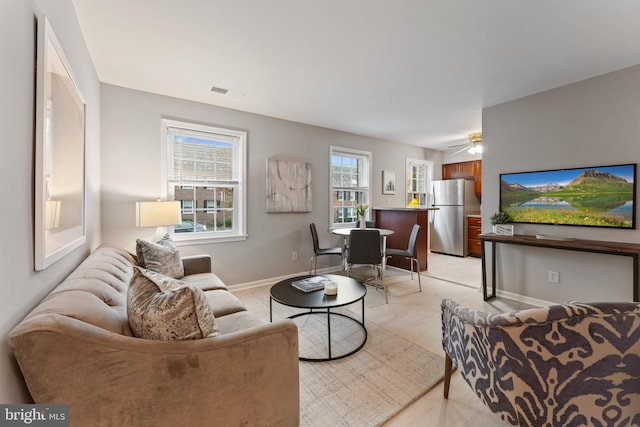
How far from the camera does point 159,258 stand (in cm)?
252

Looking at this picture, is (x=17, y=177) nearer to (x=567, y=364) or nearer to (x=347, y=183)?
(x=567, y=364)

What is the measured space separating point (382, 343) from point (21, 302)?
224 centimetres

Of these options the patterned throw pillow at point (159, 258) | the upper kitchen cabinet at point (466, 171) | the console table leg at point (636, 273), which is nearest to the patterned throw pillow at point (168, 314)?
the patterned throw pillow at point (159, 258)

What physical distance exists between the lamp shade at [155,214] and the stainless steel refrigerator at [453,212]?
5.44 m

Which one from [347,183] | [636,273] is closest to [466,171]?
[347,183]

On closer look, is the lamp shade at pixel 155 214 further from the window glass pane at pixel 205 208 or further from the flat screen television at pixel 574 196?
the flat screen television at pixel 574 196

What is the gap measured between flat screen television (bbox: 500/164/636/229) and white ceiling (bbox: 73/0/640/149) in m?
0.99

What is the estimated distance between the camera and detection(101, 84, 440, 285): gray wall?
298 centimetres

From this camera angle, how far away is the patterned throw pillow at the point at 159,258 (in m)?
2.46

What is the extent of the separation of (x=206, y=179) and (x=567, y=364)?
367 cm

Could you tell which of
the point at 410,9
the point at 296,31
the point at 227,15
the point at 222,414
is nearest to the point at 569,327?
the point at 222,414

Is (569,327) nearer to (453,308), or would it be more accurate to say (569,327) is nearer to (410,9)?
(453,308)

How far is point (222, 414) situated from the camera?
43.9 inches

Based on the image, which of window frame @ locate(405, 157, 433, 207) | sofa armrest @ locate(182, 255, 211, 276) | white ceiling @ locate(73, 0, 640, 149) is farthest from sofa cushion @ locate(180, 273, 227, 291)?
window frame @ locate(405, 157, 433, 207)
